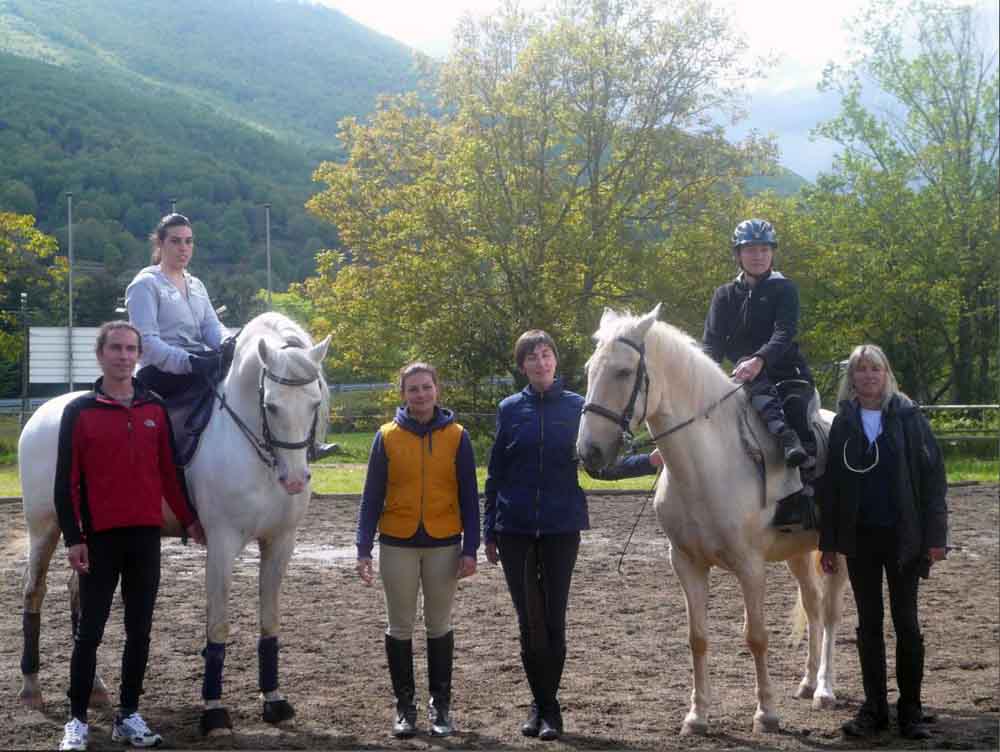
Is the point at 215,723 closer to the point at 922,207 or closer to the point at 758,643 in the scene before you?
the point at 758,643

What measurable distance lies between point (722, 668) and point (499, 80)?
22.5m

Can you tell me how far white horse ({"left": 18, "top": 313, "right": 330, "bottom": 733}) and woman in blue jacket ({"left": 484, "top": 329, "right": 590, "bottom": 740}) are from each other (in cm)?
91

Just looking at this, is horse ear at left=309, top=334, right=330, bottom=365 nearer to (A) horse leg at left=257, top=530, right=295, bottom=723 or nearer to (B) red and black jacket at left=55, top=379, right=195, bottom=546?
(B) red and black jacket at left=55, top=379, right=195, bottom=546

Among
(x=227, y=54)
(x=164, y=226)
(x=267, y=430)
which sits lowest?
(x=267, y=430)

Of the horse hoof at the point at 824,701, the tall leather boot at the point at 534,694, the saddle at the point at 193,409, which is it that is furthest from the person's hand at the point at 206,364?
the horse hoof at the point at 824,701

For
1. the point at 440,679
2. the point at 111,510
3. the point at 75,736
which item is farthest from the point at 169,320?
the point at 440,679

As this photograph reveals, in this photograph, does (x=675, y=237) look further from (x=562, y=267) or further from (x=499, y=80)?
(x=499, y=80)

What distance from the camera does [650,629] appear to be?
691cm

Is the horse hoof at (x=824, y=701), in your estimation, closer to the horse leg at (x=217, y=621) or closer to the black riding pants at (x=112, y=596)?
the horse leg at (x=217, y=621)

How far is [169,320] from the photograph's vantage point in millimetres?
5352

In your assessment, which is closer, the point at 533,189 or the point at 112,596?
the point at 112,596

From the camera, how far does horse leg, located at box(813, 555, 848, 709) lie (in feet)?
17.3

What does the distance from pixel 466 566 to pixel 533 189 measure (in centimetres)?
2134

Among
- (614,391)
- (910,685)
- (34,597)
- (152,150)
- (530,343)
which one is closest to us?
(614,391)
